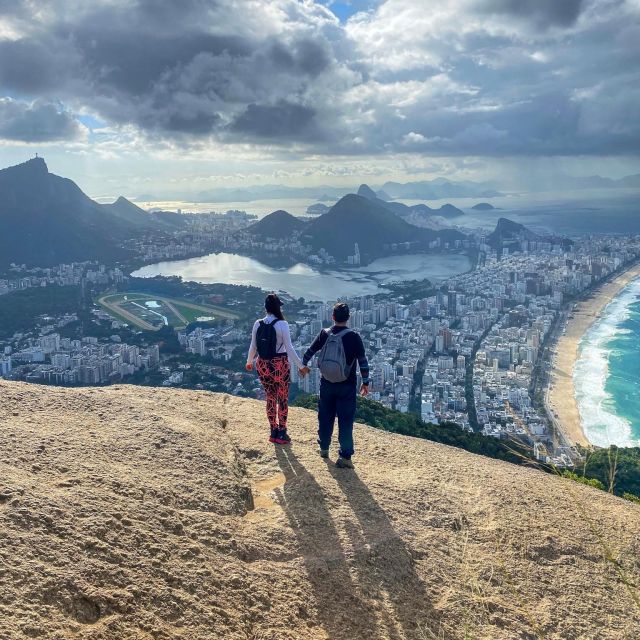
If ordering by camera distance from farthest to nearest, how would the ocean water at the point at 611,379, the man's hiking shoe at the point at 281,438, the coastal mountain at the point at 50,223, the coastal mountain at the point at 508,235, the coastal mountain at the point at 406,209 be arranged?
1. the coastal mountain at the point at 406,209
2. the coastal mountain at the point at 508,235
3. the coastal mountain at the point at 50,223
4. the ocean water at the point at 611,379
5. the man's hiking shoe at the point at 281,438

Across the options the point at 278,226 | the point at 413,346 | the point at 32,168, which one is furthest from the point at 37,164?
the point at 413,346

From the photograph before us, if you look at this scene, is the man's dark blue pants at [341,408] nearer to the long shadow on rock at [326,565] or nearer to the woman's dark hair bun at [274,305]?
the long shadow on rock at [326,565]

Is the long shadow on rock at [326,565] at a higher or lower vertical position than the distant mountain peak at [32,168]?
lower

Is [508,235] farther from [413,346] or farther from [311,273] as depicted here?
[413,346]

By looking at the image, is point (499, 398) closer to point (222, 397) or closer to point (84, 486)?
point (222, 397)

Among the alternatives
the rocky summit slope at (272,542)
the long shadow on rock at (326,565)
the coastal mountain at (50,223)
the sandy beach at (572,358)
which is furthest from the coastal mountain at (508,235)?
the long shadow on rock at (326,565)

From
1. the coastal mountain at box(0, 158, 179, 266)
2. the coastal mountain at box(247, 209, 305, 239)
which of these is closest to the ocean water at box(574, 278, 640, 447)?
the coastal mountain at box(247, 209, 305, 239)

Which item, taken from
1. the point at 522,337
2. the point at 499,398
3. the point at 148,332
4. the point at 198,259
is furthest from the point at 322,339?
the point at 198,259

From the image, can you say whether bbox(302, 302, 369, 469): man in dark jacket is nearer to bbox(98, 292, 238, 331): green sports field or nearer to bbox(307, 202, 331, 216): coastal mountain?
bbox(98, 292, 238, 331): green sports field
